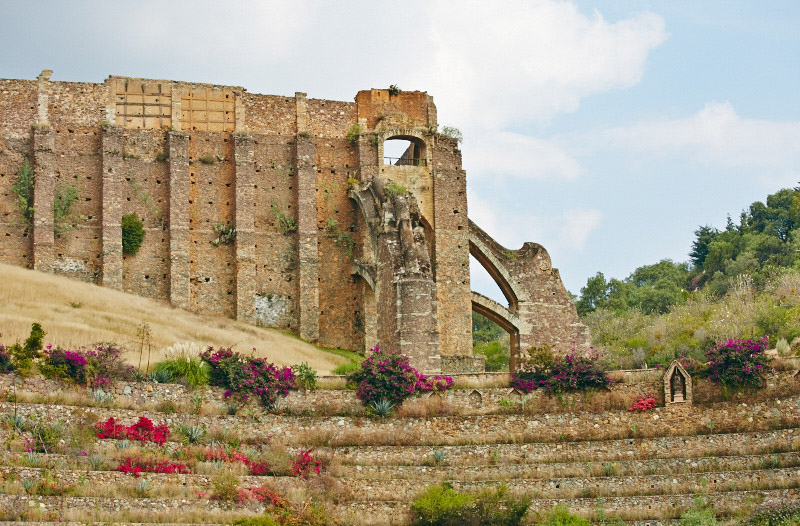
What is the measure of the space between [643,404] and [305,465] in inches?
393

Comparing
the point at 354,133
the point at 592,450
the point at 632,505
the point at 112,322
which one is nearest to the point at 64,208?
the point at 112,322

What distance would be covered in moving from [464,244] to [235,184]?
8520mm

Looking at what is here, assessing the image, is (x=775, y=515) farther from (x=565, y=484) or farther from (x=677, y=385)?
(x=677, y=385)

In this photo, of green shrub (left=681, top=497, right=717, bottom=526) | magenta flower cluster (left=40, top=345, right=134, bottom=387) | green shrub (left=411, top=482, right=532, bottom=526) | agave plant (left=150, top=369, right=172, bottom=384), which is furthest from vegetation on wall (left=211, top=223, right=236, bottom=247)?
green shrub (left=681, top=497, right=717, bottom=526)

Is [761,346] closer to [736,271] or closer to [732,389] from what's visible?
[732,389]

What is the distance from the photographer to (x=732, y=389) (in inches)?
1384

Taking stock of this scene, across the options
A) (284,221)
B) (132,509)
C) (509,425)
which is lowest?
(132,509)

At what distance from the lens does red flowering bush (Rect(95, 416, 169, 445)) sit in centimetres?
2981

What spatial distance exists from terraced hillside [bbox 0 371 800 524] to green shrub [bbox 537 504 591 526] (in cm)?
43

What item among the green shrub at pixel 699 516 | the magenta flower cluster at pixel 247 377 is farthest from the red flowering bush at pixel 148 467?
the green shrub at pixel 699 516

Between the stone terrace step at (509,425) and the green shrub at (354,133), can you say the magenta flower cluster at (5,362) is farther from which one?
the green shrub at (354,133)

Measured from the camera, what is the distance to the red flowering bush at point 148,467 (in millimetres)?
27987

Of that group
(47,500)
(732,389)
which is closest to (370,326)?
(732,389)

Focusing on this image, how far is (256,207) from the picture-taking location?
150 ft
